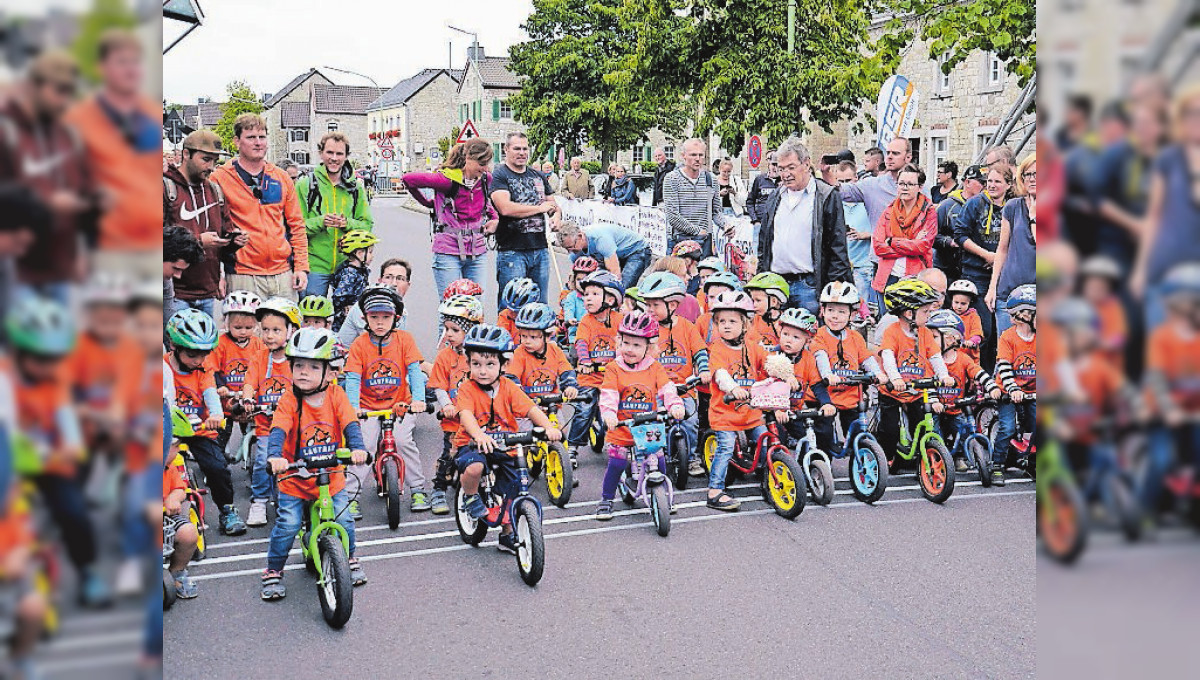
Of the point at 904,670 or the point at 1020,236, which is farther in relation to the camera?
the point at 1020,236

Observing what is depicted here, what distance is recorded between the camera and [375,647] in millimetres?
5148

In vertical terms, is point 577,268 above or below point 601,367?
above

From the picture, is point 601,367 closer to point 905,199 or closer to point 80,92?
point 905,199

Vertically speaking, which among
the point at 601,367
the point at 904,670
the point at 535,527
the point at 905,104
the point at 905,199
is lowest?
the point at 904,670

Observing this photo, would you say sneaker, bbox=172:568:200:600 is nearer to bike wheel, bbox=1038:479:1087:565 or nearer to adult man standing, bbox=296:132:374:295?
adult man standing, bbox=296:132:374:295

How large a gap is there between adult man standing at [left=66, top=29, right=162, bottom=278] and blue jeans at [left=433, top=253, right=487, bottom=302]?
862cm

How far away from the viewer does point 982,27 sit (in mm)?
13148

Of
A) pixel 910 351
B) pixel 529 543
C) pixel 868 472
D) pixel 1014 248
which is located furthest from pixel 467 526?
pixel 1014 248

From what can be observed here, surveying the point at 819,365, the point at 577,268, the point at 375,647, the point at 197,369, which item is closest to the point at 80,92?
the point at 375,647

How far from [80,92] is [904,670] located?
4.50 metres

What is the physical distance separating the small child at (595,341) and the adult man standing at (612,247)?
2984 millimetres

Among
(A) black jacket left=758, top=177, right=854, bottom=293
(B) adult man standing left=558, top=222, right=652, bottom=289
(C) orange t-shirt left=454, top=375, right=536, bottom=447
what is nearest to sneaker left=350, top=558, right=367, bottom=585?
(C) orange t-shirt left=454, top=375, right=536, bottom=447

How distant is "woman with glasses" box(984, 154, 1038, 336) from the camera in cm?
784

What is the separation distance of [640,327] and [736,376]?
3.02ft
